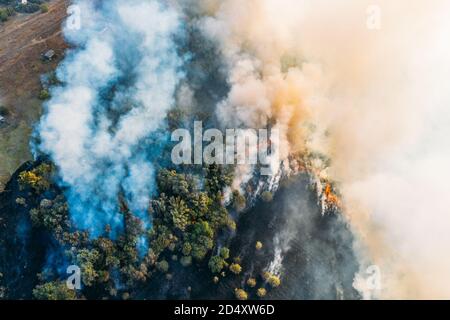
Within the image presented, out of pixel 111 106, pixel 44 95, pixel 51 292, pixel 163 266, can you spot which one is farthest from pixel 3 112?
pixel 163 266

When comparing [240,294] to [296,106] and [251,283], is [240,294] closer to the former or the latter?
[251,283]

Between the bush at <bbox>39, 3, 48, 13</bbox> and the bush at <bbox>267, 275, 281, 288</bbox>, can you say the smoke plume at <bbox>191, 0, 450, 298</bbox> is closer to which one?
the bush at <bbox>267, 275, 281, 288</bbox>

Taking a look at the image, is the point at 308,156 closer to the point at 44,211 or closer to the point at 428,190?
the point at 428,190

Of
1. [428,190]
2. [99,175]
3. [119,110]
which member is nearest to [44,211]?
[99,175]

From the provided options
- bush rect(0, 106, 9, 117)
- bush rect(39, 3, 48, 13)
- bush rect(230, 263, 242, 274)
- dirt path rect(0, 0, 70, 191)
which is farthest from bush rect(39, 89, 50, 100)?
bush rect(230, 263, 242, 274)

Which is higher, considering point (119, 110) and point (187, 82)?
point (187, 82)

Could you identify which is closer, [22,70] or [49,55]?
[22,70]

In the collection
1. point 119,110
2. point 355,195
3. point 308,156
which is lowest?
point 355,195

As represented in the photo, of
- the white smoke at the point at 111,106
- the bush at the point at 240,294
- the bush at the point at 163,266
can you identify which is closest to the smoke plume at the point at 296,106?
the white smoke at the point at 111,106
